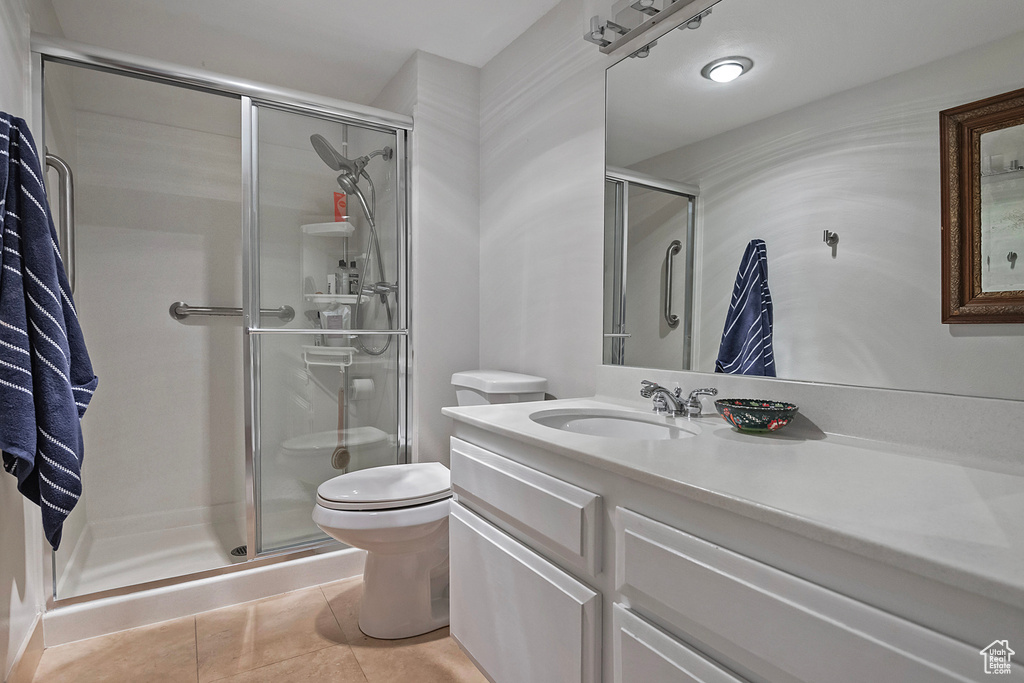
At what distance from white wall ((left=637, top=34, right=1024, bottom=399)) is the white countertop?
17 cm

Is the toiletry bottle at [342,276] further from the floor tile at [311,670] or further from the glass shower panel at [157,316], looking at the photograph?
the floor tile at [311,670]

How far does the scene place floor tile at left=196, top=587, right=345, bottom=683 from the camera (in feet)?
5.54

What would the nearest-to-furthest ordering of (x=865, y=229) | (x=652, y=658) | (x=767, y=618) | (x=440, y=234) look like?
(x=767, y=618), (x=652, y=658), (x=865, y=229), (x=440, y=234)

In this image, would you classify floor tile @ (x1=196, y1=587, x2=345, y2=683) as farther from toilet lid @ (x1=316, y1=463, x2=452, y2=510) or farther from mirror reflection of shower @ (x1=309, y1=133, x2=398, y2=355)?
mirror reflection of shower @ (x1=309, y1=133, x2=398, y2=355)

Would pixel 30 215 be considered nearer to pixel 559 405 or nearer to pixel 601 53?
pixel 559 405

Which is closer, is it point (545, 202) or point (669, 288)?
point (669, 288)

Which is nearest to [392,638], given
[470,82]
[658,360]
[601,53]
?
[658,360]

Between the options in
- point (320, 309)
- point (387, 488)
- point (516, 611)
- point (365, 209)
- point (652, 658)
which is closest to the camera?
point (652, 658)

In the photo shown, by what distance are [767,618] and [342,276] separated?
2.02 meters

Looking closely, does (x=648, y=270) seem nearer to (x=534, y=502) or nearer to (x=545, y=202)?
(x=545, y=202)

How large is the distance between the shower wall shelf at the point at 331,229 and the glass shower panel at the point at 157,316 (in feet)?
2.31

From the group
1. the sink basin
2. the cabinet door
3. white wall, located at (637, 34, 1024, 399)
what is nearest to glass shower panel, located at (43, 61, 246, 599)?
the cabinet door

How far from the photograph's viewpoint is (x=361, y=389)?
2350 millimetres

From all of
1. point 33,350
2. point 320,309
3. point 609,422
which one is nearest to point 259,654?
point 33,350
